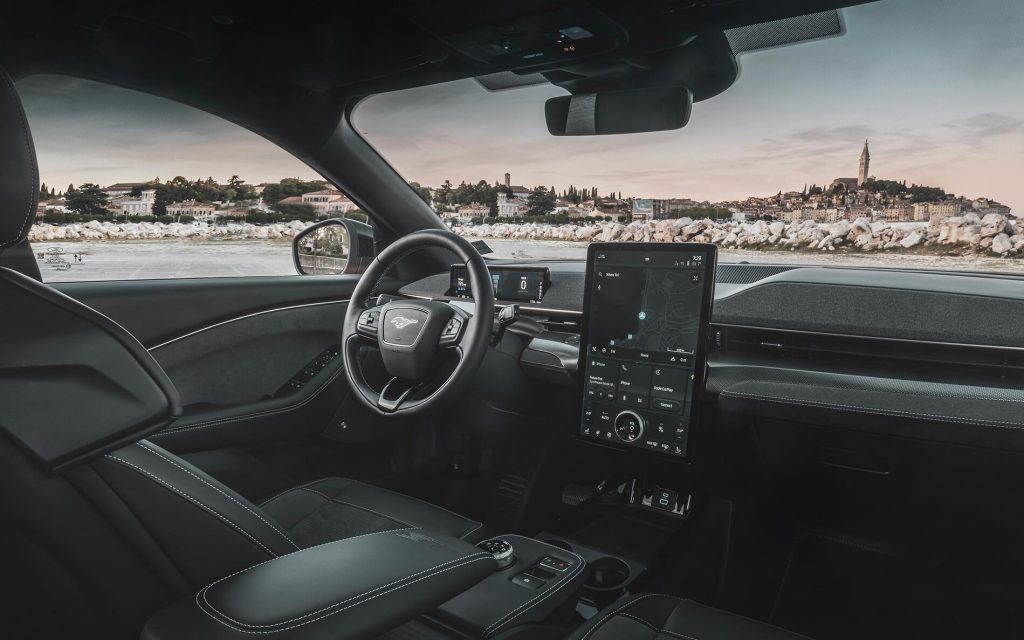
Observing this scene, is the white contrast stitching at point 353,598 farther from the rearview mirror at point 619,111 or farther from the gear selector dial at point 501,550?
the rearview mirror at point 619,111

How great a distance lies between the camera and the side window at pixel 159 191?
7.49 ft

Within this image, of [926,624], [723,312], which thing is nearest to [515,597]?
[723,312]

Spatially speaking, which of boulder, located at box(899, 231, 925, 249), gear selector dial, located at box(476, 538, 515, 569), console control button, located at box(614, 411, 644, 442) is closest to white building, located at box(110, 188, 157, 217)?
gear selector dial, located at box(476, 538, 515, 569)

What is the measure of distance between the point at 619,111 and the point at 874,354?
3.84ft

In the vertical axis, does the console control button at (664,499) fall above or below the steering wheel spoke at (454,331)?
below

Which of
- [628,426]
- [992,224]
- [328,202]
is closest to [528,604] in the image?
[628,426]

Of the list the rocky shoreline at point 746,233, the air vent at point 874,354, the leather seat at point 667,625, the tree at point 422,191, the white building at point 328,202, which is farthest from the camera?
the tree at point 422,191

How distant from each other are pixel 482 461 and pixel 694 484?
32.7 inches

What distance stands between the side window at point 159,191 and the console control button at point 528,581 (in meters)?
1.69

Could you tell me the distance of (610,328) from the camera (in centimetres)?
212

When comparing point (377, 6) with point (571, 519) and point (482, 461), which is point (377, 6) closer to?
point (482, 461)

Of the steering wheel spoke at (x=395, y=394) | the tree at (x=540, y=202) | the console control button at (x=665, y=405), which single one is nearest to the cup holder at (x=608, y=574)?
the console control button at (x=665, y=405)

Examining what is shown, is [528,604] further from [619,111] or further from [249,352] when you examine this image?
[619,111]

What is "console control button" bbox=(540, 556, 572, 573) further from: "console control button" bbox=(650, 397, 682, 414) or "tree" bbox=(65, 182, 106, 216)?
"tree" bbox=(65, 182, 106, 216)
